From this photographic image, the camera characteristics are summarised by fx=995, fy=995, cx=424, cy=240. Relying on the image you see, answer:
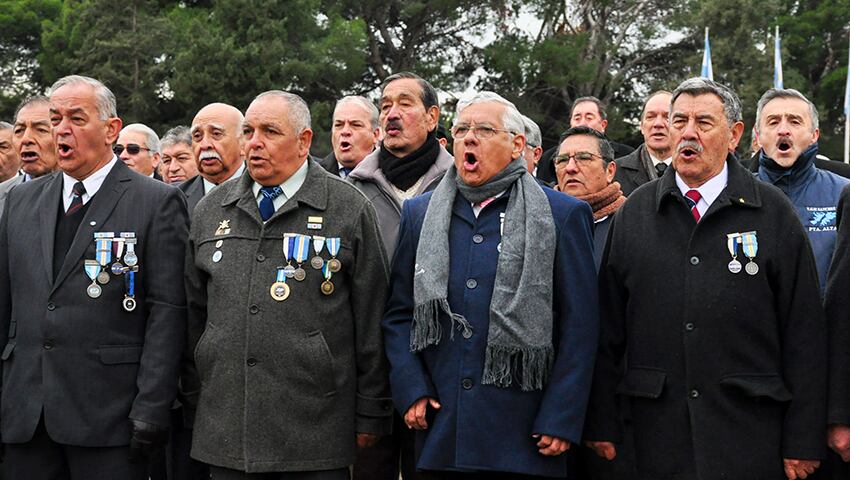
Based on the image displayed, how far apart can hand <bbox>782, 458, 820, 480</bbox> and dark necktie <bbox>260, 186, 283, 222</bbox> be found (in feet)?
8.13

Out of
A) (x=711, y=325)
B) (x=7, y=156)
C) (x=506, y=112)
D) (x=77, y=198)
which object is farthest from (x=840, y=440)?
(x=7, y=156)

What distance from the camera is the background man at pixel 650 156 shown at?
6.88 m

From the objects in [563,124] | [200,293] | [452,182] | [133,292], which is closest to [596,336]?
[452,182]

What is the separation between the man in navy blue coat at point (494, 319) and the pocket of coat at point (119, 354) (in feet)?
3.85

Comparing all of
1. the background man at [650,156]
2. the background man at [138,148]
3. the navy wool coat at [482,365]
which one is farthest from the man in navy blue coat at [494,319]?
the background man at [138,148]

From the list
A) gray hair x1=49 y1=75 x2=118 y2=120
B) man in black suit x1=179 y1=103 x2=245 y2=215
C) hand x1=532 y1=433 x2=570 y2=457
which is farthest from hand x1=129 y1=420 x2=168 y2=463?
man in black suit x1=179 y1=103 x2=245 y2=215

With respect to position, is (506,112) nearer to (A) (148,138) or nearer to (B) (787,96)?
(B) (787,96)

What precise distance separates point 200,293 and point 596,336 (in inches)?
72.0

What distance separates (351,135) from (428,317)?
258cm

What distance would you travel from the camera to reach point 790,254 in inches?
164

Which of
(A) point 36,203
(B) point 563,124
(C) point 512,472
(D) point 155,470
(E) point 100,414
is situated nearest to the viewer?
(C) point 512,472

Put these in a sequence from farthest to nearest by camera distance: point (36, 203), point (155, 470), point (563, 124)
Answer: point (563, 124)
point (155, 470)
point (36, 203)

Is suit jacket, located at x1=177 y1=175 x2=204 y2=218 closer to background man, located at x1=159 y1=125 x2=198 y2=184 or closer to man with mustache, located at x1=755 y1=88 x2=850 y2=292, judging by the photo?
background man, located at x1=159 y1=125 x2=198 y2=184

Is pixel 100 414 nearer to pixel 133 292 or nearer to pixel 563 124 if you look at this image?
pixel 133 292
